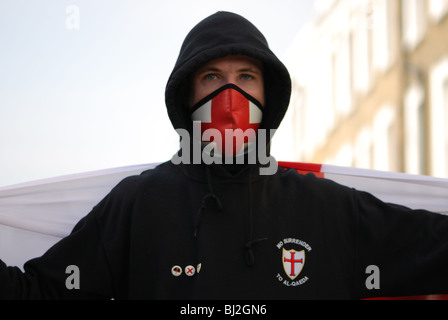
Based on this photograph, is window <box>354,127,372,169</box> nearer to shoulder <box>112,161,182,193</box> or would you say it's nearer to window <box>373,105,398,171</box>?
window <box>373,105,398,171</box>

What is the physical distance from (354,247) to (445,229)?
16.1 inches

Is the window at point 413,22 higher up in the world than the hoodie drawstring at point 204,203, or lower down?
higher up

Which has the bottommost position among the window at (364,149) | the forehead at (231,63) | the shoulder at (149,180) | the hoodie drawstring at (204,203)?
Result: the hoodie drawstring at (204,203)

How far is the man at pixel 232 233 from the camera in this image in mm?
3062

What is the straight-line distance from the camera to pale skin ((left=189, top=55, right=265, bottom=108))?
3391 mm

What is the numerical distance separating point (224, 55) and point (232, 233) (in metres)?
0.85

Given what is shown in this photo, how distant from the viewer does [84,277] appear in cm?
314

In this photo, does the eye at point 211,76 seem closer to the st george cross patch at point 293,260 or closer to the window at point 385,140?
the st george cross patch at point 293,260

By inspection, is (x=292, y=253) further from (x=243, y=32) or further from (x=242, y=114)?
(x=243, y=32)

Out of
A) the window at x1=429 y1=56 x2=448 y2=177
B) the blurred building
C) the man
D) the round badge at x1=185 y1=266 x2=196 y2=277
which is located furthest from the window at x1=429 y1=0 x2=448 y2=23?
the round badge at x1=185 y1=266 x2=196 y2=277

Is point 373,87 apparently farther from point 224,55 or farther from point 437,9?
point 224,55

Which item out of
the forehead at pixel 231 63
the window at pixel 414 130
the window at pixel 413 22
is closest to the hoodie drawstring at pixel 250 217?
the forehead at pixel 231 63
